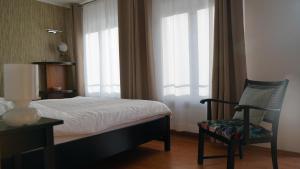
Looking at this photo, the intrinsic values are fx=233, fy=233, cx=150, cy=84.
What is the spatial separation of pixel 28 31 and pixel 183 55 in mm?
2985

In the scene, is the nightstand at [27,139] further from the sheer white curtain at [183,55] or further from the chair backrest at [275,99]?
the sheer white curtain at [183,55]

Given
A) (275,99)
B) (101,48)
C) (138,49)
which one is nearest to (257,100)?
(275,99)

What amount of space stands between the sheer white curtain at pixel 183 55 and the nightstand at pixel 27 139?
2.33 m

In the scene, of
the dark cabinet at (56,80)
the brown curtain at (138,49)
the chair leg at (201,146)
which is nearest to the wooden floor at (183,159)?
the chair leg at (201,146)

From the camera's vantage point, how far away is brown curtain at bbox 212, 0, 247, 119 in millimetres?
2789

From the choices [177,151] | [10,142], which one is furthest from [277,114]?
[10,142]

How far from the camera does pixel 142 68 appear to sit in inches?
148

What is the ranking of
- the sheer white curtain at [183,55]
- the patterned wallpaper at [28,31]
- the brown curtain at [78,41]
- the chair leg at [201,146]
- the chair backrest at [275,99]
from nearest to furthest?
1. the chair backrest at [275,99]
2. the chair leg at [201,146]
3. the sheer white curtain at [183,55]
4. the patterned wallpaper at [28,31]
5. the brown curtain at [78,41]

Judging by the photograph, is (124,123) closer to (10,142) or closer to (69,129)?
(69,129)

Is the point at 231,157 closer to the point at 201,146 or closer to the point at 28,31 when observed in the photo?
the point at 201,146

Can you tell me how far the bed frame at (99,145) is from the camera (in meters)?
1.73

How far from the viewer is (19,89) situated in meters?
1.14

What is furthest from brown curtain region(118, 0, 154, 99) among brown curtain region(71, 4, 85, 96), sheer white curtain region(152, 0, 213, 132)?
brown curtain region(71, 4, 85, 96)

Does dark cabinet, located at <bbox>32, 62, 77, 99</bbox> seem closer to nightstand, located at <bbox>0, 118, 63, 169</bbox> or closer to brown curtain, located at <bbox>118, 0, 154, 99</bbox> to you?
brown curtain, located at <bbox>118, 0, 154, 99</bbox>
